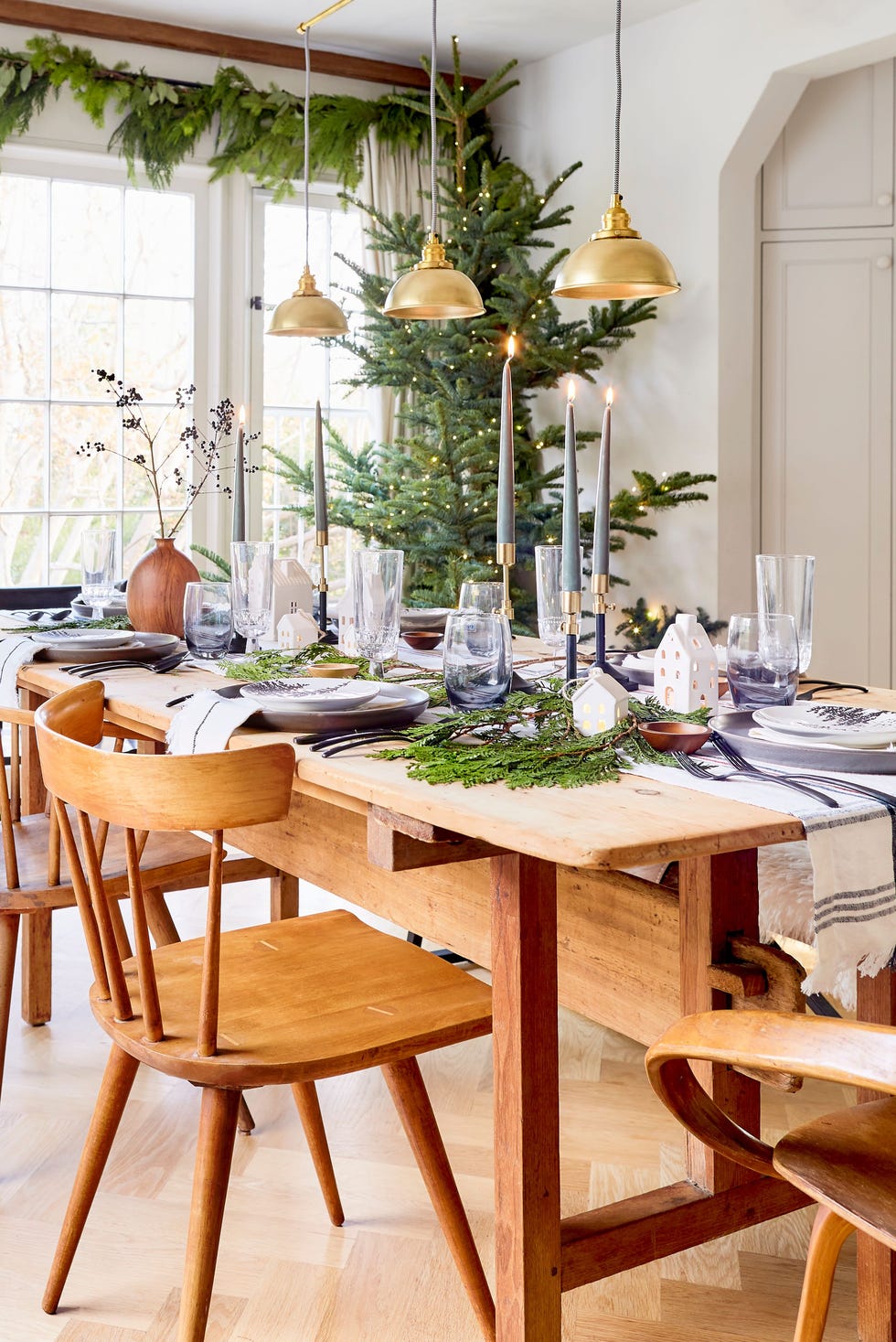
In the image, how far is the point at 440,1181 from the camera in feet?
4.99

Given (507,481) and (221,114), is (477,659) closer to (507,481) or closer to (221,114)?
(507,481)

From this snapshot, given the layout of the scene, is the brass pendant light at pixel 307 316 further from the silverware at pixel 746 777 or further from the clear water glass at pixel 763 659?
the silverware at pixel 746 777

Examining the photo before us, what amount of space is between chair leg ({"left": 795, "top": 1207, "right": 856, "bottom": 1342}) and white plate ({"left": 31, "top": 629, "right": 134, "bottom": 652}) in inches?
61.8

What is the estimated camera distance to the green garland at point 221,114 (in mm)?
4375

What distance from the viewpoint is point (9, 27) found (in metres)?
4.31

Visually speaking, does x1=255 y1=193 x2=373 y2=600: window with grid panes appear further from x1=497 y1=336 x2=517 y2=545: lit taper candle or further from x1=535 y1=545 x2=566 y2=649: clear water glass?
x1=497 y1=336 x2=517 y2=545: lit taper candle

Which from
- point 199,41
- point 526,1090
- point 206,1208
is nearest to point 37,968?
point 206,1208

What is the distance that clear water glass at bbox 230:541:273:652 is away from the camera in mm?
2125

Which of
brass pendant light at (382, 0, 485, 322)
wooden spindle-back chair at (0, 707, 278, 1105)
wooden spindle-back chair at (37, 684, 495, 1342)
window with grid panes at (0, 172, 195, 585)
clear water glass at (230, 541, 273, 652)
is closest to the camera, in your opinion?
wooden spindle-back chair at (37, 684, 495, 1342)

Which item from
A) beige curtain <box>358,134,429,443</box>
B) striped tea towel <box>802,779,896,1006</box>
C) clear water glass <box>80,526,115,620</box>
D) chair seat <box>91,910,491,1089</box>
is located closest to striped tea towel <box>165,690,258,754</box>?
chair seat <box>91,910,491,1089</box>

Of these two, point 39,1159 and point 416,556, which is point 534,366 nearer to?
point 416,556

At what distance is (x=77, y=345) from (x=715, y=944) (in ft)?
12.8

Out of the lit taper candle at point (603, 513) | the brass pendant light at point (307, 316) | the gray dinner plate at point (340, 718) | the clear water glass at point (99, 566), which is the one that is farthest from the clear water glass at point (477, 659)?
the brass pendant light at point (307, 316)

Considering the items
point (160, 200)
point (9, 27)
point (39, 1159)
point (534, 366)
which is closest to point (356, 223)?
point (160, 200)
